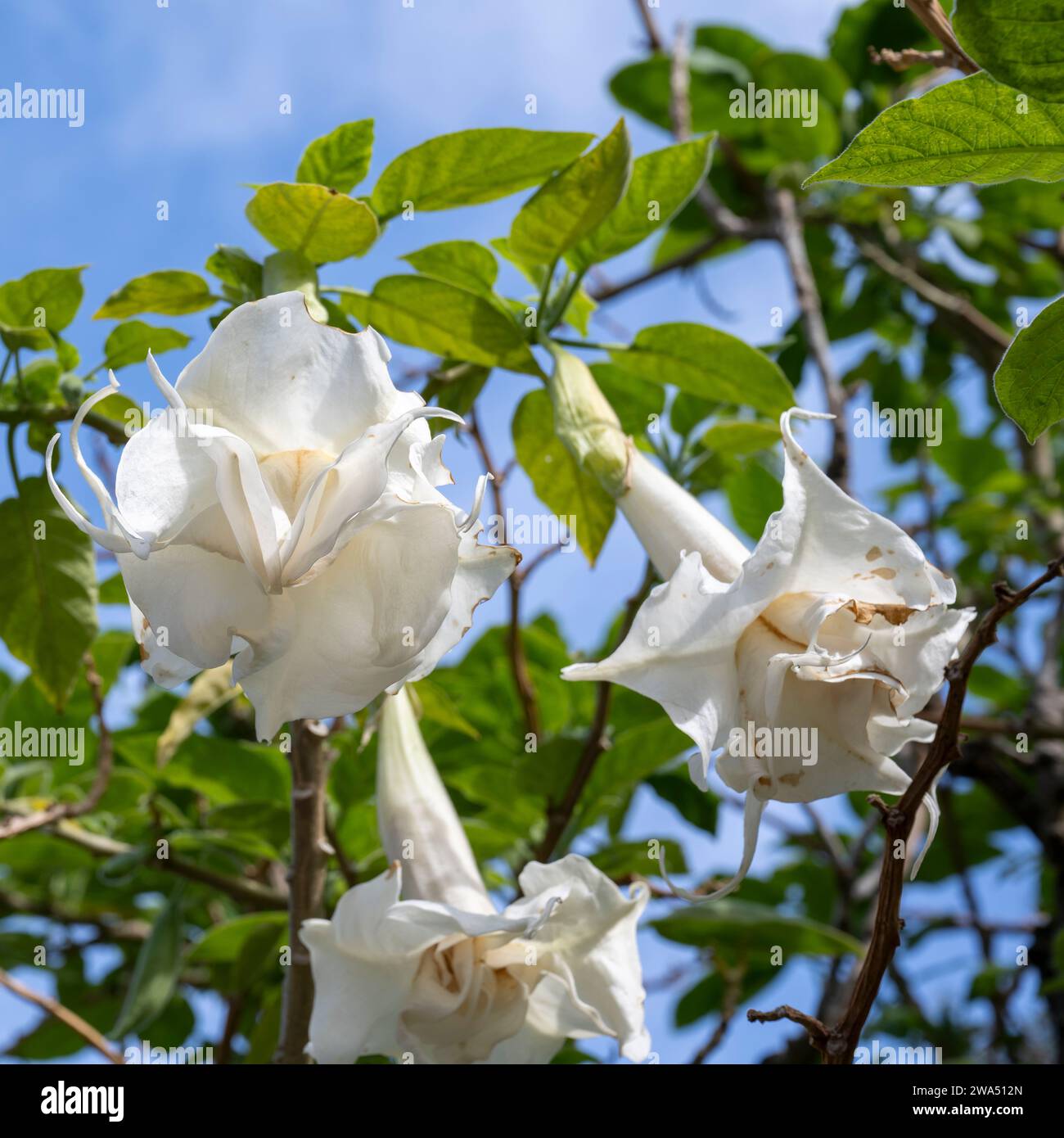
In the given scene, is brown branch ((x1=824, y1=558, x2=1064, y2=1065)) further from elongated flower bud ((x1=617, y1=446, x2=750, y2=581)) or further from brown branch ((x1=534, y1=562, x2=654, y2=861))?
brown branch ((x1=534, y1=562, x2=654, y2=861))

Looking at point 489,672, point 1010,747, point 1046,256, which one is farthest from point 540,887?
point 1046,256

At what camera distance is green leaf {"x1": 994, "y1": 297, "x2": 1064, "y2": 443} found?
0.77m

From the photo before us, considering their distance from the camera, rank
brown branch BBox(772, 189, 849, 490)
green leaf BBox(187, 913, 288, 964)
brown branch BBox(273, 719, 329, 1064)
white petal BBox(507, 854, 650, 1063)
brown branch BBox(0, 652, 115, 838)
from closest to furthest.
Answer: white petal BBox(507, 854, 650, 1063) → brown branch BBox(273, 719, 329, 1064) → brown branch BBox(0, 652, 115, 838) → green leaf BBox(187, 913, 288, 964) → brown branch BBox(772, 189, 849, 490)

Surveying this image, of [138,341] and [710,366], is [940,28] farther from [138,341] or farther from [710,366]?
[138,341]

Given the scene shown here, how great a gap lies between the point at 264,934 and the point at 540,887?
1.81 feet

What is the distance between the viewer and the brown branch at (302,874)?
42.6 inches

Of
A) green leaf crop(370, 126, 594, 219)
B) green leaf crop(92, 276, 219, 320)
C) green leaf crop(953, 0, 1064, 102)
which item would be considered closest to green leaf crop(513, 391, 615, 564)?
green leaf crop(370, 126, 594, 219)

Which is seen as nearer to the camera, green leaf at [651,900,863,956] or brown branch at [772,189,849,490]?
green leaf at [651,900,863,956]

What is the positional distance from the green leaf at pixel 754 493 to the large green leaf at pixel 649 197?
0.43 metres

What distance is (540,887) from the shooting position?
97 centimetres

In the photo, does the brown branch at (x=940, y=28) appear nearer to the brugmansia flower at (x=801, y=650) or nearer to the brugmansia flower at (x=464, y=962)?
the brugmansia flower at (x=801, y=650)

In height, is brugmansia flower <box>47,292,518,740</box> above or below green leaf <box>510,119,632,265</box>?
below

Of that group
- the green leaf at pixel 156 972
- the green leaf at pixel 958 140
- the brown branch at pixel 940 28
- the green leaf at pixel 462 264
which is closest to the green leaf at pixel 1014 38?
the green leaf at pixel 958 140

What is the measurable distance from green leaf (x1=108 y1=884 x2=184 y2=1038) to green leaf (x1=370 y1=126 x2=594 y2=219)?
82 centimetres
